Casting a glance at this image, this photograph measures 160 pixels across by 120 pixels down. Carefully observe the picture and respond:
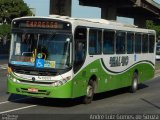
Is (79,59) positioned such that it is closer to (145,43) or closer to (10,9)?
(145,43)

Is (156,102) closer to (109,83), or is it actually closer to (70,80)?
(109,83)

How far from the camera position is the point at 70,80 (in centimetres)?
1569

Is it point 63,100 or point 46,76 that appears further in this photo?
point 63,100

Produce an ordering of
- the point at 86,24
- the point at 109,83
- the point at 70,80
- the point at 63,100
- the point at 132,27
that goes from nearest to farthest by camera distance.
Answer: the point at 70,80 → the point at 86,24 → the point at 63,100 → the point at 109,83 → the point at 132,27

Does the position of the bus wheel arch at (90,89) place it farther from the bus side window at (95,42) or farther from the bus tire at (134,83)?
the bus tire at (134,83)

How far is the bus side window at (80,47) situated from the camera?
1608cm

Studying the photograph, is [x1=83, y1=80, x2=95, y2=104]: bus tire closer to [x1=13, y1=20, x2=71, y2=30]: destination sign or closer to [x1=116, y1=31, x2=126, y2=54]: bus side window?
[x1=13, y1=20, x2=71, y2=30]: destination sign

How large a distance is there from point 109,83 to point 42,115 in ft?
19.1

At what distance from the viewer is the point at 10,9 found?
84438mm

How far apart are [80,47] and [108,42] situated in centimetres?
271

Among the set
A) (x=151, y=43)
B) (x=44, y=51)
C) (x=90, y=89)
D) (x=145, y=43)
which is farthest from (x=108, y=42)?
(x=151, y=43)

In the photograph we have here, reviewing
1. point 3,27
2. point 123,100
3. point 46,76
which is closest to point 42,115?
point 46,76

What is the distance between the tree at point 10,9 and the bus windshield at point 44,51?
68.3m

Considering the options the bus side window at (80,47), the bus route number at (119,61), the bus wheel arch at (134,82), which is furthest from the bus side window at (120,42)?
the bus side window at (80,47)
